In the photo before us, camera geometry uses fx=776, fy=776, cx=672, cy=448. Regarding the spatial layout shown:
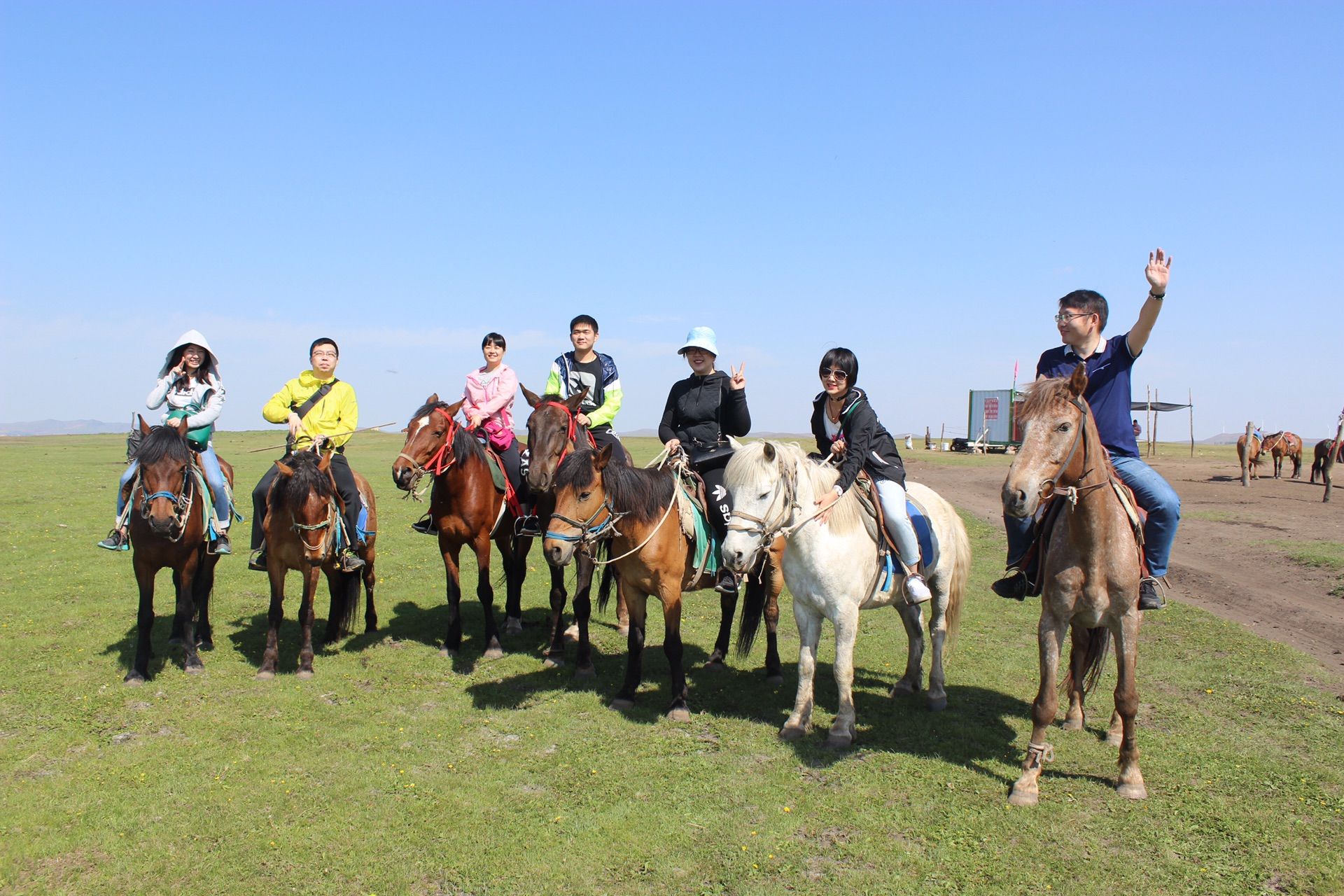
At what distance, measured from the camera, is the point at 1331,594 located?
1042cm

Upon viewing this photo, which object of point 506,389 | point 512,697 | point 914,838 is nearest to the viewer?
point 914,838

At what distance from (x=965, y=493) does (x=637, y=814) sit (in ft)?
69.7

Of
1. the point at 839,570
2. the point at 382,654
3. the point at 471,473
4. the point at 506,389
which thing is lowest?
the point at 382,654

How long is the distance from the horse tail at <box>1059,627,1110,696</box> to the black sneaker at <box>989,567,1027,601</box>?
64 cm

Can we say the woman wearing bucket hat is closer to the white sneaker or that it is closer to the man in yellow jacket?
the white sneaker

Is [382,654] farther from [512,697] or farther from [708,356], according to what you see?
[708,356]

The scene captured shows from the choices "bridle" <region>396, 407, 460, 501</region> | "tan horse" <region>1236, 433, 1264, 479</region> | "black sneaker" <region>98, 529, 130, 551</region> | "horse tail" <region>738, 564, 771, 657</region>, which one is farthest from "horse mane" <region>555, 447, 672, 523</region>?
"tan horse" <region>1236, 433, 1264, 479</region>

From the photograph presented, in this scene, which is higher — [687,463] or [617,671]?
[687,463]

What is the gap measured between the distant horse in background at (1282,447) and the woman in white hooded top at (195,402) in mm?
34133

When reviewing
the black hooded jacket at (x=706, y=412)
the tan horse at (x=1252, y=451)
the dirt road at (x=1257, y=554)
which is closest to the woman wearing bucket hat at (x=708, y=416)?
the black hooded jacket at (x=706, y=412)

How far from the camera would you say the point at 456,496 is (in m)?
7.86

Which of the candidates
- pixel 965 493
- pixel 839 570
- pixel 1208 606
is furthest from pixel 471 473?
pixel 965 493

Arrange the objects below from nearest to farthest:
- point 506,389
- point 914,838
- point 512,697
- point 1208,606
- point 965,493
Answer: point 914,838 → point 512,697 → point 506,389 → point 1208,606 → point 965,493

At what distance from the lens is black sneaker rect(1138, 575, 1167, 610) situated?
4.98 metres
